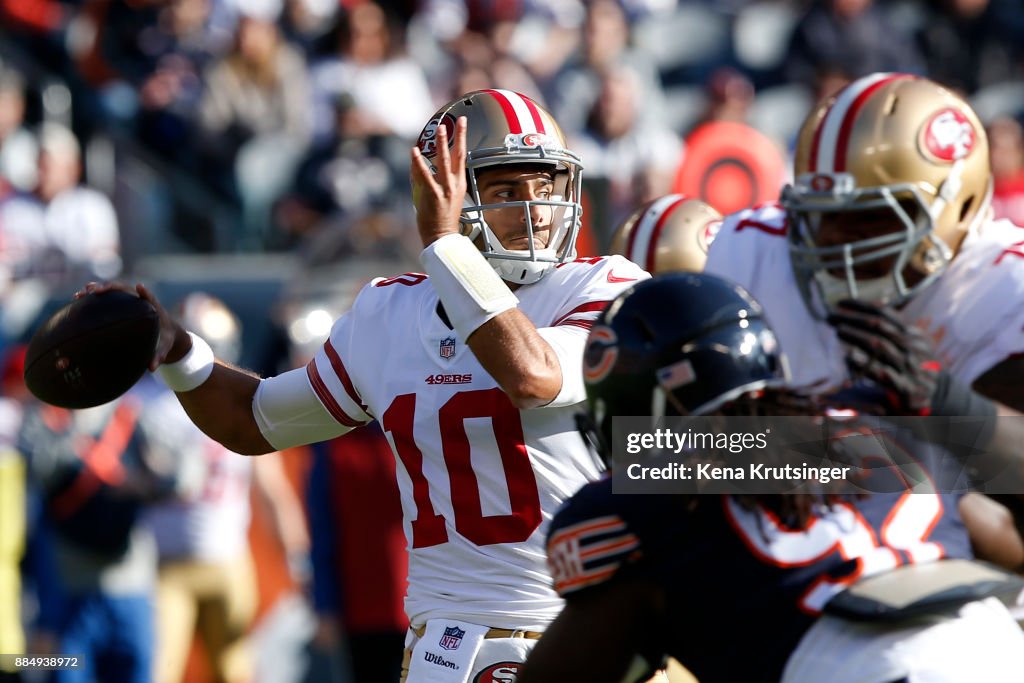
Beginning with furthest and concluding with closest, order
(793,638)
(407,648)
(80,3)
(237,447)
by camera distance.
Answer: (80,3), (237,447), (407,648), (793,638)

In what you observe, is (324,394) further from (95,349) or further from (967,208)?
(967,208)

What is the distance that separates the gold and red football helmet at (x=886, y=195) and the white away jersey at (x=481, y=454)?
1.33 ft

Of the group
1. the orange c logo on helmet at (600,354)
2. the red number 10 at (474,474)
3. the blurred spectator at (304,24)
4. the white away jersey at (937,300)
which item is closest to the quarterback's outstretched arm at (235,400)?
the red number 10 at (474,474)

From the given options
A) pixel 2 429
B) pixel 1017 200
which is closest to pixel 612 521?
pixel 2 429

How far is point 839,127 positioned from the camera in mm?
3227

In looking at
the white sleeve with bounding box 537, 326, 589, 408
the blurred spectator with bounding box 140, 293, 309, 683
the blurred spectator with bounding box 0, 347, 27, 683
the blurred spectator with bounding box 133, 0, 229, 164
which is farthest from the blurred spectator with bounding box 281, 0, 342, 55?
the white sleeve with bounding box 537, 326, 589, 408

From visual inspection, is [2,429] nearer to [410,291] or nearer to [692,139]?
[692,139]

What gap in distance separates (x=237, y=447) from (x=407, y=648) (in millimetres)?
664

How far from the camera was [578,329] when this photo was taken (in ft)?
10.1

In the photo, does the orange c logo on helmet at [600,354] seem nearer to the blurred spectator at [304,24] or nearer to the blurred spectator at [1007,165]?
the blurred spectator at [1007,165]

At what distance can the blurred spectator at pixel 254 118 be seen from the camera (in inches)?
341

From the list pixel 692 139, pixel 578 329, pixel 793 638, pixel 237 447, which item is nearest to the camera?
pixel 793 638

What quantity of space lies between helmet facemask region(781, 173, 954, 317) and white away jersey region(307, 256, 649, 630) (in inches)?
15.2

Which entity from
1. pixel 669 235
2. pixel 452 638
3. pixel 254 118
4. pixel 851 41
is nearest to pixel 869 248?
pixel 669 235
